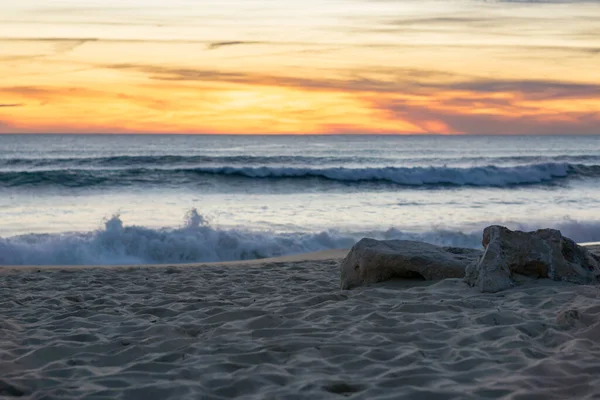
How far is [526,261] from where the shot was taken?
20.9 feet

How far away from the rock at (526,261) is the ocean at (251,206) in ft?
20.1

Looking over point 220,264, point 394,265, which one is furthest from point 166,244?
point 394,265

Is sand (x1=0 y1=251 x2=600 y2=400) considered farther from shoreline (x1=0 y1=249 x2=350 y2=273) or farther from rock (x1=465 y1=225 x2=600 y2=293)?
shoreline (x1=0 y1=249 x2=350 y2=273)

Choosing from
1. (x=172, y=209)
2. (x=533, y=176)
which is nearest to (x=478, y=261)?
(x=172, y=209)

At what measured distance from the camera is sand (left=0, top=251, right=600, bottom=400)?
12.5ft

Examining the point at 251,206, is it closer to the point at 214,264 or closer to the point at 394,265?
the point at 214,264

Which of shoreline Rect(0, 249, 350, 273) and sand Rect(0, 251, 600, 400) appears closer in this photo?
sand Rect(0, 251, 600, 400)

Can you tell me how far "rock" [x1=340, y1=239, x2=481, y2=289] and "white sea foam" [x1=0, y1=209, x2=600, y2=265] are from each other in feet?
16.9

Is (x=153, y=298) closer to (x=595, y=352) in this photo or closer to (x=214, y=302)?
(x=214, y=302)

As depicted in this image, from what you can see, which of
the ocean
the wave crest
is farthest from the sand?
the wave crest

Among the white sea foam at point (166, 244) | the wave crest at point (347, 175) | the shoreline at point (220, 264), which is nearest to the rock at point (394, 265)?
the shoreline at point (220, 264)

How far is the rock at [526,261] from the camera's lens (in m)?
6.25

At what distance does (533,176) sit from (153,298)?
27.0 metres

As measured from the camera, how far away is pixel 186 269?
872cm
